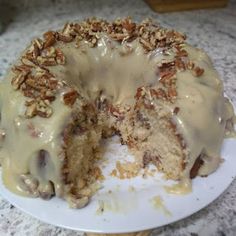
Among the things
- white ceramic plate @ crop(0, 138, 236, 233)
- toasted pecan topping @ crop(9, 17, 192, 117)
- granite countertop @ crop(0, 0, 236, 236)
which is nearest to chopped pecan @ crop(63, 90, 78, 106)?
toasted pecan topping @ crop(9, 17, 192, 117)

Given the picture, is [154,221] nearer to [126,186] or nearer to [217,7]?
[126,186]

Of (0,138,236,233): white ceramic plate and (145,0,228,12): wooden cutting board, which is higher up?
(0,138,236,233): white ceramic plate

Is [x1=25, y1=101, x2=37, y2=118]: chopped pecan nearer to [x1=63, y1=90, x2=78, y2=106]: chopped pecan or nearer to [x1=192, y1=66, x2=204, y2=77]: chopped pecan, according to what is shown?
[x1=63, y1=90, x2=78, y2=106]: chopped pecan

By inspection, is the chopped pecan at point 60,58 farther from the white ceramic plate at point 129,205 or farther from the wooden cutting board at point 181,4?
the wooden cutting board at point 181,4

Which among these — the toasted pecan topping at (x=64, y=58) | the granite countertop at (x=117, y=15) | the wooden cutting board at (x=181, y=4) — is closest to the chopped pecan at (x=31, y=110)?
the toasted pecan topping at (x=64, y=58)

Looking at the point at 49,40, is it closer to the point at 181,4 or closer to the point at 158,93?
the point at 158,93

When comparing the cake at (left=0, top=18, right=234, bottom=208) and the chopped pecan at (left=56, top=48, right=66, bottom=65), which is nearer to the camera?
the cake at (left=0, top=18, right=234, bottom=208)

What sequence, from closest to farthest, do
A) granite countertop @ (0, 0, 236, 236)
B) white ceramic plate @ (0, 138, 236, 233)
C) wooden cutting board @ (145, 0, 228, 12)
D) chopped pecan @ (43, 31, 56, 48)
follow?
1. white ceramic plate @ (0, 138, 236, 233)
2. chopped pecan @ (43, 31, 56, 48)
3. granite countertop @ (0, 0, 236, 236)
4. wooden cutting board @ (145, 0, 228, 12)

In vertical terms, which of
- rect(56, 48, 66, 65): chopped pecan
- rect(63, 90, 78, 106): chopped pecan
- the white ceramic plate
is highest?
rect(56, 48, 66, 65): chopped pecan
